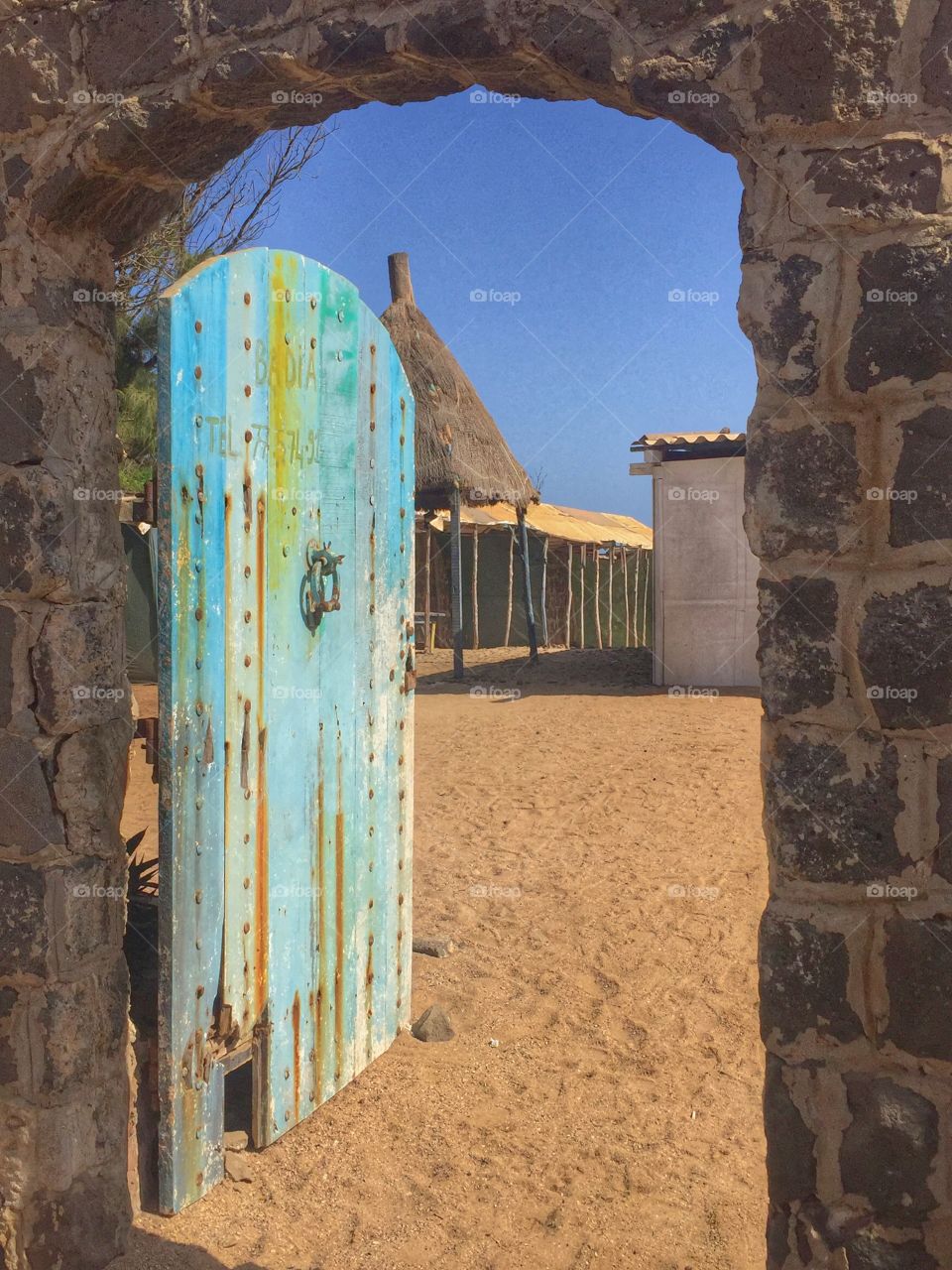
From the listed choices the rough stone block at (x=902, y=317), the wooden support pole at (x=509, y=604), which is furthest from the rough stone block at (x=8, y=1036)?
the wooden support pole at (x=509, y=604)

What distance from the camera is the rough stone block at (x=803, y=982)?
194 centimetres

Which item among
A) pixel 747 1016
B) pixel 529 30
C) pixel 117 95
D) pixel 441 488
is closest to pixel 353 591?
pixel 117 95

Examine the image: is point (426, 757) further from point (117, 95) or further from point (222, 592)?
point (117, 95)

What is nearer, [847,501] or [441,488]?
[847,501]

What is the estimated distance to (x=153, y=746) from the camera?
2.78 meters

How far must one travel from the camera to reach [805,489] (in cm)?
196

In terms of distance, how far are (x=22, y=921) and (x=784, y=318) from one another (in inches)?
83.8

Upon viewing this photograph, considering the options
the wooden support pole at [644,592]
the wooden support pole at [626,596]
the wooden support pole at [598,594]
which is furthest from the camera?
the wooden support pole at [644,592]

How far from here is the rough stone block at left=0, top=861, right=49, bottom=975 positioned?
256 centimetres

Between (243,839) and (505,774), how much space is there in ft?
16.5

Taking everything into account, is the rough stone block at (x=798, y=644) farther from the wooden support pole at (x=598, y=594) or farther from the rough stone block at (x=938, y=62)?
the wooden support pole at (x=598, y=594)

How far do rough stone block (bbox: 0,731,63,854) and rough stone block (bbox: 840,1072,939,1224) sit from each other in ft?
5.95

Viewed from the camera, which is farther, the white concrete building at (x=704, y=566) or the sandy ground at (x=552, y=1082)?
the white concrete building at (x=704, y=566)

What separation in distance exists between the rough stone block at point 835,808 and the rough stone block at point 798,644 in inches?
2.8
